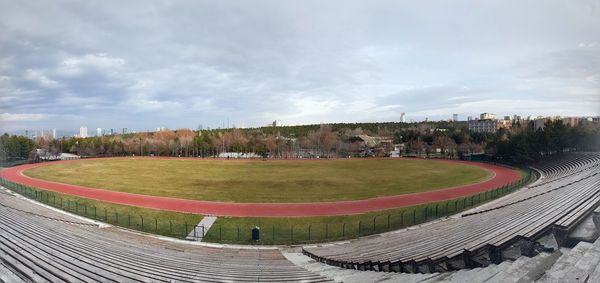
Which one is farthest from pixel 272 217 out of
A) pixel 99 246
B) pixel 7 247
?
pixel 7 247

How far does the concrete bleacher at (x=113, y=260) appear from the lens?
6328 mm

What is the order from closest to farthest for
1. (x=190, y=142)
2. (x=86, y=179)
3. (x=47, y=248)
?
(x=47, y=248) < (x=86, y=179) < (x=190, y=142)

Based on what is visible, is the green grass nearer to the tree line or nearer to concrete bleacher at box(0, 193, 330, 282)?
concrete bleacher at box(0, 193, 330, 282)

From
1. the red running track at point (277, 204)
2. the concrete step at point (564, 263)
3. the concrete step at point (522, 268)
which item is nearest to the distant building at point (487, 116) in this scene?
the red running track at point (277, 204)

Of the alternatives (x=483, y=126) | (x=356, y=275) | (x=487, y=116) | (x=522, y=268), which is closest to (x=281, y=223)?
(x=356, y=275)

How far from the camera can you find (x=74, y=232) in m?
11.0

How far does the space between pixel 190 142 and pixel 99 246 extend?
193 feet

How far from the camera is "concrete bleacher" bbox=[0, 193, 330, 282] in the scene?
6328 mm

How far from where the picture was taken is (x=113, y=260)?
25.0ft

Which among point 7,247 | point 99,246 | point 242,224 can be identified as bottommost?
point 242,224

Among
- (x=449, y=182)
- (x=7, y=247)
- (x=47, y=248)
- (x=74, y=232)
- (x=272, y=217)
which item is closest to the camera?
(x=7, y=247)

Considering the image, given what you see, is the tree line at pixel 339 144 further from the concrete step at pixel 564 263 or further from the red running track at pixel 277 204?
the concrete step at pixel 564 263

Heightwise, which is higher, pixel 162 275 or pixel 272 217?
pixel 162 275

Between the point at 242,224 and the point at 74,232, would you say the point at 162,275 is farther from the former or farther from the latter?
the point at 242,224
